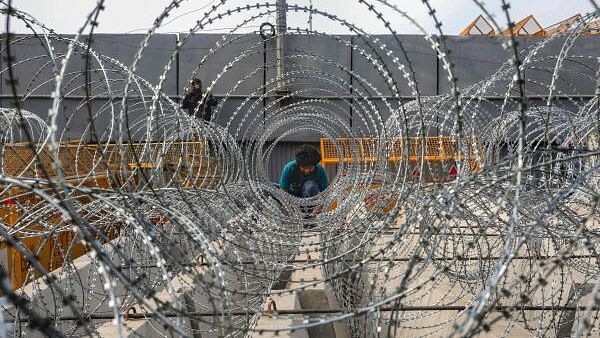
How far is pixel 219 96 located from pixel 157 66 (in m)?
1.74

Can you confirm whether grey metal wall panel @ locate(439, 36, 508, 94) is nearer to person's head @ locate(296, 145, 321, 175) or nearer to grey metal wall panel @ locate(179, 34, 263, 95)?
grey metal wall panel @ locate(179, 34, 263, 95)

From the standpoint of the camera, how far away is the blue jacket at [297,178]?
11.8 meters

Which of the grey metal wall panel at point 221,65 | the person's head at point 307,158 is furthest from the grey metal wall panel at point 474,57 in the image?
the person's head at point 307,158

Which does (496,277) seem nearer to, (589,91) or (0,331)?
(0,331)

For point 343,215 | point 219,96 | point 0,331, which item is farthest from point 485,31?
point 0,331

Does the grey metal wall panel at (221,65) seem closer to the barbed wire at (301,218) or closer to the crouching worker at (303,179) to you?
the barbed wire at (301,218)

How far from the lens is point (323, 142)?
619 inches

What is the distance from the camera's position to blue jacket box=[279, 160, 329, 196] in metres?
11.8

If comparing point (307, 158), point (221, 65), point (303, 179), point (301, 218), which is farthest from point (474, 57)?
point (301, 218)

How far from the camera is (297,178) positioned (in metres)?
11.9

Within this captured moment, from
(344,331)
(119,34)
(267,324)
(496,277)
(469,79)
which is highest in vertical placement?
(119,34)

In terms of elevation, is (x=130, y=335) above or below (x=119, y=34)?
below

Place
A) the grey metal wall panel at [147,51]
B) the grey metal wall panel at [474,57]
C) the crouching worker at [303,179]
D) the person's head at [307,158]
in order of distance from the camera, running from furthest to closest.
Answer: the grey metal wall panel at [474,57] < the grey metal wall panel at [147,51] < the crouching worker at [303,179] < the person's head at [307,158]

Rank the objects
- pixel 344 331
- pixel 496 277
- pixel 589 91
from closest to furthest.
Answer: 1. pixel 496 277
2. pixel 344 331
3. pixel 589 91
